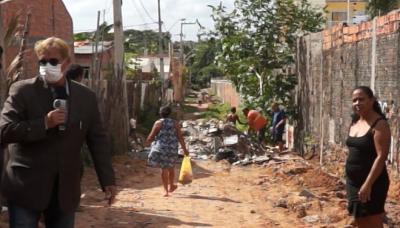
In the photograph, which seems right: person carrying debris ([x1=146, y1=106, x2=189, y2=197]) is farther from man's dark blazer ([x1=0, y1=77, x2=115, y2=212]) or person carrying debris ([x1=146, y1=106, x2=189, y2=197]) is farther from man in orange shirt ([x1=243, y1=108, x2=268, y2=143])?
man in orange shirt ([x1=243, y1=108, x2=268, y2=143])

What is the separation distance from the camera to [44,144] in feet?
13.0

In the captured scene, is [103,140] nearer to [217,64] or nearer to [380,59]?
[380,59]

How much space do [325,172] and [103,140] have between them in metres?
9.38

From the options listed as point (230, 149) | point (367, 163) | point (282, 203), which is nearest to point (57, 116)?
point (367, 163)

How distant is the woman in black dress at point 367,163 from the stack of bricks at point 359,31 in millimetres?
4136

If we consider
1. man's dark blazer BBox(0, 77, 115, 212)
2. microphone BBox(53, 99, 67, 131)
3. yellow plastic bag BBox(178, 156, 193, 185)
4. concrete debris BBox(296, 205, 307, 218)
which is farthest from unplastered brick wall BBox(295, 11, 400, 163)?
microphone BBox(53, 99, 67, 131)

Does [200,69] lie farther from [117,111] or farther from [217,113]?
[117,111]

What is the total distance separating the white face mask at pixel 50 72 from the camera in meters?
3.99

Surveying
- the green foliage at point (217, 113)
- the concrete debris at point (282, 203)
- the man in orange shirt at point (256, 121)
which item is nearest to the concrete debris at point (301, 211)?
the concrete debris at point (282, 203)

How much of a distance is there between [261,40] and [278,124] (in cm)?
334

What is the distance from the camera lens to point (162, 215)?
911 centimetres

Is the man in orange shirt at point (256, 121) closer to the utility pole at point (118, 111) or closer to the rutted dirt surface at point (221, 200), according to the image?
the rutted dirt surface at point (221, 200)

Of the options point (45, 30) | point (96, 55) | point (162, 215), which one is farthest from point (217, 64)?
point (162, 215)

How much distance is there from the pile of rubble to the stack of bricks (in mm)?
3390
